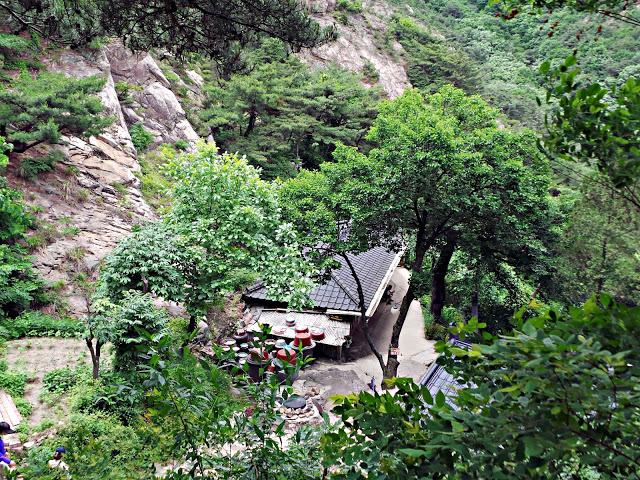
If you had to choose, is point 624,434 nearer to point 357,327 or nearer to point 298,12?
point 298,12

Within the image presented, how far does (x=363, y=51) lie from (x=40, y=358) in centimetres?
3461

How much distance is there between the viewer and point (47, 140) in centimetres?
1154

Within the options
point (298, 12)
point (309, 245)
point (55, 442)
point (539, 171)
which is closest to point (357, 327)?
point (309, 245)

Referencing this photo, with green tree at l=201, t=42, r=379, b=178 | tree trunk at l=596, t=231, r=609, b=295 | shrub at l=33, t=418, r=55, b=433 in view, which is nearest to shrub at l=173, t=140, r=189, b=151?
green tree at l=201, t=42, r=379, b=178

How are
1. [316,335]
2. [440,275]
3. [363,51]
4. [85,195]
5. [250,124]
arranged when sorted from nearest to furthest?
[316,335]
[85,195]
[440,275]
[250,124]
[363,51]

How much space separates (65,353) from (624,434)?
945cm

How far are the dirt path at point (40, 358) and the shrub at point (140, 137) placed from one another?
10203mm

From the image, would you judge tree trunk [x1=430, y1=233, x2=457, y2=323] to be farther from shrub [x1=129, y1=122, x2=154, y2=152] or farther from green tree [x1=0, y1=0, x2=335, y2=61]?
shrub [x1=129, y1=122, x2=154, y2=152]

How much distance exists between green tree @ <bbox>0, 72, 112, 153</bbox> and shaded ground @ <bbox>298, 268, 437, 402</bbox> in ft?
29.8

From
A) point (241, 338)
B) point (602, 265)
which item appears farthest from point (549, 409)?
point (241, 338)

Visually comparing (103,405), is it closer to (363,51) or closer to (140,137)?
(140,137)

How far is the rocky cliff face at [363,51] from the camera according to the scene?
111ft

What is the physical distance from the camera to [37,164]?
A: 12.2 m

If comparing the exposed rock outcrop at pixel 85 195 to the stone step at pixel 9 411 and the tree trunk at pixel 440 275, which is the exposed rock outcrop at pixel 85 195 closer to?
the stone step at pixel 9 411
